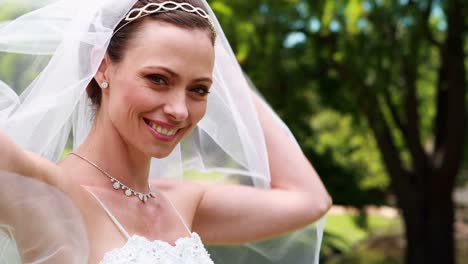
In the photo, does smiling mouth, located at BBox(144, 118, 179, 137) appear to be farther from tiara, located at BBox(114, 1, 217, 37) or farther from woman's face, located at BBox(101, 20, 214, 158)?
tiara, located at BBox(114, 1, 217, 37)

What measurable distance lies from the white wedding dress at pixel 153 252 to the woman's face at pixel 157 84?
0.21 meters

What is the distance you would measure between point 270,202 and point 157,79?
2.48 ft

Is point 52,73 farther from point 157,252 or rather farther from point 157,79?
point 157,252

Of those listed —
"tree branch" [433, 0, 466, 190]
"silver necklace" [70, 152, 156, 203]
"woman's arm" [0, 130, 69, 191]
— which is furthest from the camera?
"tree branch" [433, 0, 466, 190]

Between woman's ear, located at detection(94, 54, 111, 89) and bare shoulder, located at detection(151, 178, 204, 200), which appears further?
bare shoulder, located at detection(151, 178, 204, 200)

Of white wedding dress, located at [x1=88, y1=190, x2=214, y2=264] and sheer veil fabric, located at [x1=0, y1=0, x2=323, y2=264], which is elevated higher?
sheer veil fabric, located at [x1=0, y1=0, x2=323, y2=264]

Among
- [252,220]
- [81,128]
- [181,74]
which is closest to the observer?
[181,74]

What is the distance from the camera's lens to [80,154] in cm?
205

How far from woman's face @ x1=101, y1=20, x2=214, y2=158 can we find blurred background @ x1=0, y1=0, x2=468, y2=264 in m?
3.78

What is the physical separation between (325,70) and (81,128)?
7662 mm

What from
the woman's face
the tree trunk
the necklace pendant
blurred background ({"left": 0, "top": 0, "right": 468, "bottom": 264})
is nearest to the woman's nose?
the woman's face

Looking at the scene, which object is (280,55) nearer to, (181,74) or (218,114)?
(218,114)

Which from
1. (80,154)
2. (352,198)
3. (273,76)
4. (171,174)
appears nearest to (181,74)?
(80,154)

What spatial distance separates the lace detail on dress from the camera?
1931 mm
